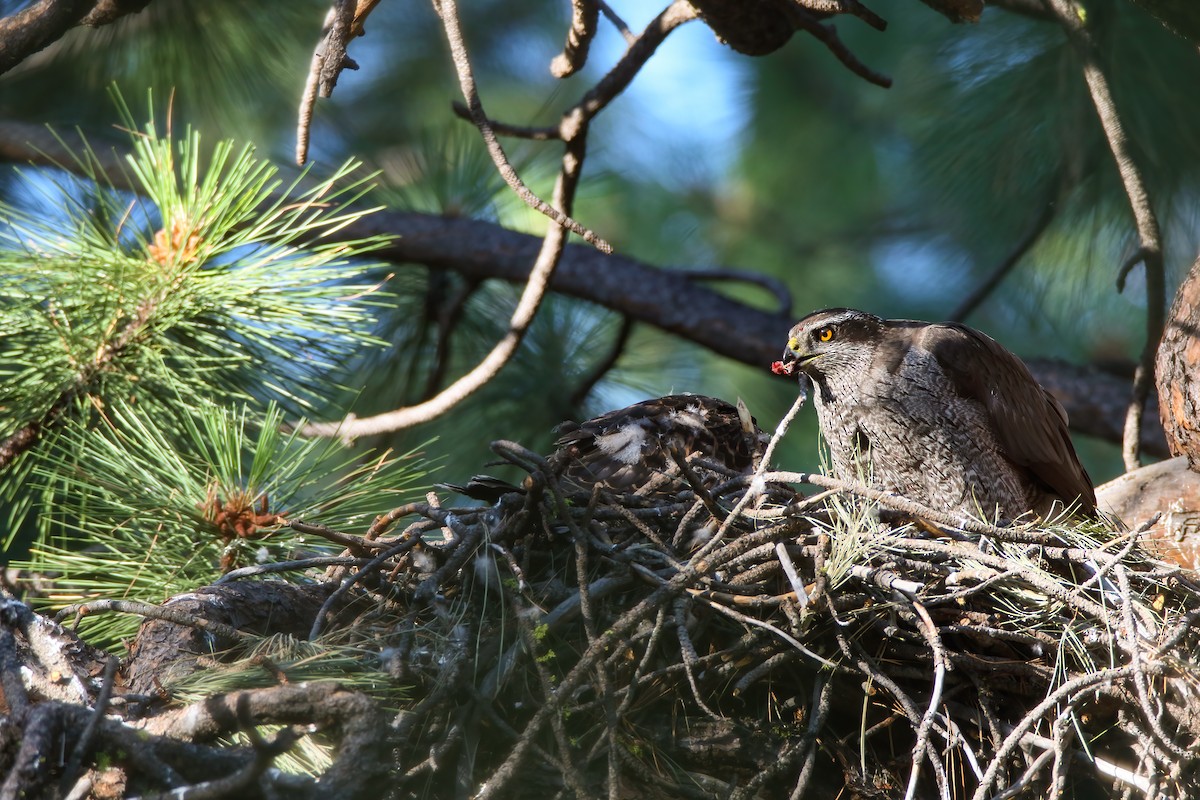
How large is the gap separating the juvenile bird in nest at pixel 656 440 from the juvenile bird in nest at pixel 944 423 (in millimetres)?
352

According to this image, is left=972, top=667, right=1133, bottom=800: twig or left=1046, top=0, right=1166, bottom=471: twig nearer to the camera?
left=972, top=667, right=1133, bottom=800: twig

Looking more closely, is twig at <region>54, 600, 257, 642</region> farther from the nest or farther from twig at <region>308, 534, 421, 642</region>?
twig at <region>308, 534, 421, 642</region>

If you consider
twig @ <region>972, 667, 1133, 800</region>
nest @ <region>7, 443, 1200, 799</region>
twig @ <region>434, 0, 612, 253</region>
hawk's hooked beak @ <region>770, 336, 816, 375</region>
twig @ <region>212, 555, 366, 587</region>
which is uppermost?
twig @ <region>434, 0, 612, 253</region>

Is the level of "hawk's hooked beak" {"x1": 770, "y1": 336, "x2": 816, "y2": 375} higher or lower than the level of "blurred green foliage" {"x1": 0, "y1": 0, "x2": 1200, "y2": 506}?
lower

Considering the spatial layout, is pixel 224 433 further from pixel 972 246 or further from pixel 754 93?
pixel 754 93

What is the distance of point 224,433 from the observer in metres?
3.10

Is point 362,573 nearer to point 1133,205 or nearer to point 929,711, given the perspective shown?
point 929,711

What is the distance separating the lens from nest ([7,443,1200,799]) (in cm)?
250

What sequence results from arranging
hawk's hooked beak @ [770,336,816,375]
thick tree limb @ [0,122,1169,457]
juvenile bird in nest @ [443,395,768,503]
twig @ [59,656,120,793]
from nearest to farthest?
twig @ [59,656,120,793], juvenile bird in nest @ [443,395,768,503], hawk's hooked beak @ [770,336,816,375], thick tree limb @ [0,122,1169,457]

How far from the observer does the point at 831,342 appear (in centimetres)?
386

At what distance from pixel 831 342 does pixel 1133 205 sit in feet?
3.86

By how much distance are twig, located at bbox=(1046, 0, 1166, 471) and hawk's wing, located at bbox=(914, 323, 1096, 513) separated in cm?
58

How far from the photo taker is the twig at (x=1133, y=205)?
3812mm

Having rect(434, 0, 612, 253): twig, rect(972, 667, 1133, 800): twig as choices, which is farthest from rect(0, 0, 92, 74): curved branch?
rect(972, 667, 1133, 800): twig
